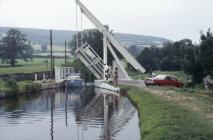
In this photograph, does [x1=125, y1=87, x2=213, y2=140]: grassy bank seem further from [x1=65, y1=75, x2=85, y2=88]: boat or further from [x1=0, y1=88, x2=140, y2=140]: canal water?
[x1=65, y1=75, x2=85, y2=88]: boat

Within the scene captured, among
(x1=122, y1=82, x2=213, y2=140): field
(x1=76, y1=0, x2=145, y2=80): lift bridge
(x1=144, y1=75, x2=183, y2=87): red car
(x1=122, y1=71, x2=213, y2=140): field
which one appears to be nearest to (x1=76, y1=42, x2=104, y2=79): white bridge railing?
(x1=76, y1=0, x2=145, y2=80): lift bridge

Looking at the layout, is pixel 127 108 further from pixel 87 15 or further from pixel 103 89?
pixel 87 15

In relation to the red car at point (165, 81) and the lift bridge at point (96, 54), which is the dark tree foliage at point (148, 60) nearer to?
the lift bridge at point (96, 54)

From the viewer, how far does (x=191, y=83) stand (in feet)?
192

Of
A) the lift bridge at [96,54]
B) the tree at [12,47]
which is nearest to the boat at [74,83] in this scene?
the lift bridge at [96,54]

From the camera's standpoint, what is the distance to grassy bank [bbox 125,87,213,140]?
19922 millimetres

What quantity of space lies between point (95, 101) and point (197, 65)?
14.0 m

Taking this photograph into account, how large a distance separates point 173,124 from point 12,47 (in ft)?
325

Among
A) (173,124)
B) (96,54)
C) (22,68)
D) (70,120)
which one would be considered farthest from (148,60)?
(173,124)

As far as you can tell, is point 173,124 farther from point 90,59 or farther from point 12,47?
point 12,47

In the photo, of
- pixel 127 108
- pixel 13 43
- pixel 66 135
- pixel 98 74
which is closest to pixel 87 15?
pixel 98 74

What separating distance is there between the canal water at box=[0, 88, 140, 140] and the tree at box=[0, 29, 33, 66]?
7070 centimetres

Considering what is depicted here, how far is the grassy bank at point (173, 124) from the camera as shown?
65.4 feet

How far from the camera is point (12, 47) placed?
11919cm
